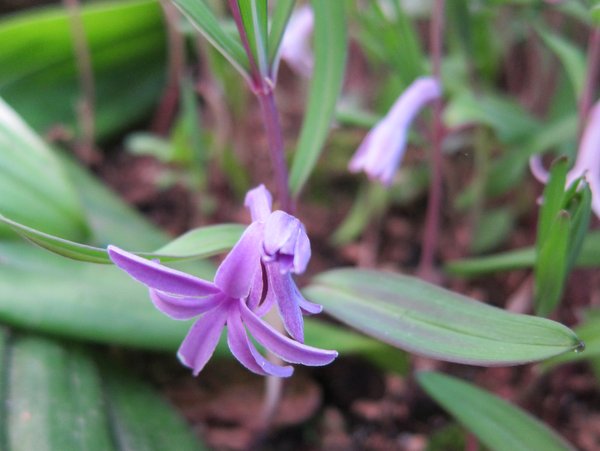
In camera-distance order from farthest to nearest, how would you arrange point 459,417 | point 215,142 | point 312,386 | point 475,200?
1. point 215,142
2. point 475,200
3. point 312,386
4. point 459,417

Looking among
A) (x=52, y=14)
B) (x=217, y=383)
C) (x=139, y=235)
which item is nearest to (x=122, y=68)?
(x=52, y=14)

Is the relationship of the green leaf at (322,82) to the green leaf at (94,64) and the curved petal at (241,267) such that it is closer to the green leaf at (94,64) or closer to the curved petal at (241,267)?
the curved petal at (241,267)

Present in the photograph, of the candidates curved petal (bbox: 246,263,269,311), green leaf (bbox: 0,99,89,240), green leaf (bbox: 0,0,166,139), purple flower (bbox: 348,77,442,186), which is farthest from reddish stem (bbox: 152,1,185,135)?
curved petal (bbox: 246,263,269,311)

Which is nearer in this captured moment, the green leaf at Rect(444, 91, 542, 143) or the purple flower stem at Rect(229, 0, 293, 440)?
the purple flower stem at Rect(229, 0, 293, 440)

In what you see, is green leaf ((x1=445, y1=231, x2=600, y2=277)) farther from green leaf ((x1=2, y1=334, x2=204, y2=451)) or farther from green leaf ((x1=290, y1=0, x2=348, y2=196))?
green leaf ((x1=2, y1=334, x2=204, y2=451))

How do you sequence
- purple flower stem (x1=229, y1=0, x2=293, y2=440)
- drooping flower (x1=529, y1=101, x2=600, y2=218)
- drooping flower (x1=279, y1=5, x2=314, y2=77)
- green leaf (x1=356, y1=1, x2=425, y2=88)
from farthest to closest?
drooping flower (x1=279, y1=5, x2=314, y2=77) → green leaf (x1=356, y1=1, x2=425, y2=88) → drooping flower (x1=529, y1=101, x2=600, y2=218) → purple flower stem (x1=229, y1=0, x2=293, y2=440)

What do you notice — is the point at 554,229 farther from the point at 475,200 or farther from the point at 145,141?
the point at 145,141
